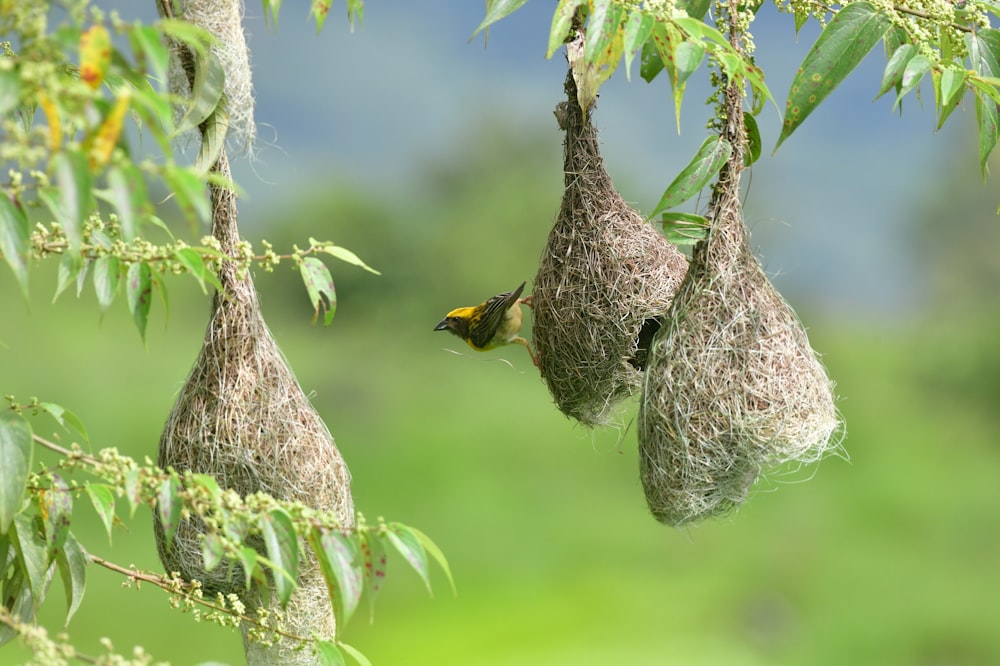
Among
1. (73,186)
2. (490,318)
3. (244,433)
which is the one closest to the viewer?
(73,186)

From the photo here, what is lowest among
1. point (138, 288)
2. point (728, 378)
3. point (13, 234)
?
point (728, 378)

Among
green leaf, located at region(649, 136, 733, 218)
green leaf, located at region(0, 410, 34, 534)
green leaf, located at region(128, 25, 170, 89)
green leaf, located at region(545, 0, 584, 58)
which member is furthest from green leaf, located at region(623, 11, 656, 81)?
green leaf, located at region(0, 410, 34, 534)

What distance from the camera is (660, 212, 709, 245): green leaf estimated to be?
192 centimetres

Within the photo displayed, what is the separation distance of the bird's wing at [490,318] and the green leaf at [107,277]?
4.18 feet

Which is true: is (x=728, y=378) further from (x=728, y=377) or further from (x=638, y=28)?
(x=638, y=28)

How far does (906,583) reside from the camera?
835 cm

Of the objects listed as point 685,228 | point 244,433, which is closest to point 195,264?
point 244,433

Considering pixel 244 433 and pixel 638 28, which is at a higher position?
pixel 638 28

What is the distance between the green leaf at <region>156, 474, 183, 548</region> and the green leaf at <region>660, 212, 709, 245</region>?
109 centimetres

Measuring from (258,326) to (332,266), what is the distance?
589cm

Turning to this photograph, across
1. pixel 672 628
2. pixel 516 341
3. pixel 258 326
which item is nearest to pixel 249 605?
pixel 258 326

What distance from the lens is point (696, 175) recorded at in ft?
5.94

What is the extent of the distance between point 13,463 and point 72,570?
1.13 ft

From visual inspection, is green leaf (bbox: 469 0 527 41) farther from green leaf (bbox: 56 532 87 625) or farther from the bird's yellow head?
the bird's yellow head
